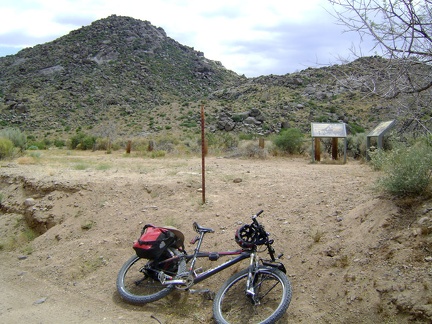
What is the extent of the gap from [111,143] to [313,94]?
2210cm

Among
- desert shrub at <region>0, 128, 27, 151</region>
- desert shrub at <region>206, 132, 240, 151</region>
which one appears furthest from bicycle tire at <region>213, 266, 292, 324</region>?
desert shrub at <region>0, 128, 27, 151</region>

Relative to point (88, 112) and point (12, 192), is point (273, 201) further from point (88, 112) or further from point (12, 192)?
point (88, 112)

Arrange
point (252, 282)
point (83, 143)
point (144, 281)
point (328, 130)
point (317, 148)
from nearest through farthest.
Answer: point (252, 282) < point (144, 281) < point (317, 148) < point (328, 130) < point (83, 143)

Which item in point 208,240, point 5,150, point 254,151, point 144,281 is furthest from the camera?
point 254,151

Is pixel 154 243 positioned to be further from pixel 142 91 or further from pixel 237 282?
pixel 142 91

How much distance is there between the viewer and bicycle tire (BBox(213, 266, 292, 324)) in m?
5.14

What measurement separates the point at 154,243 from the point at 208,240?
4.08 feet

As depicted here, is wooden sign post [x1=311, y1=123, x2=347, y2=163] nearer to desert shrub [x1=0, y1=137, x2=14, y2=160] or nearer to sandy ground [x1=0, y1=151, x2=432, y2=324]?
sandy ground [x1=0, y1=151, x2=432, y2=324]

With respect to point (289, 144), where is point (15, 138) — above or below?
above

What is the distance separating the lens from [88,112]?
48094 mm

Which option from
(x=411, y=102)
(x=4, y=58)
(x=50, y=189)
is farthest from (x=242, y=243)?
(x=4, y=58)

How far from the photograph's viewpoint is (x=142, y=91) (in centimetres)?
5469

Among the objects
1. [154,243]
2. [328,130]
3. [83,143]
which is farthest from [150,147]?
[154,243]

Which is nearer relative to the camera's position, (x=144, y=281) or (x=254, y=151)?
(x=144, y=281)
